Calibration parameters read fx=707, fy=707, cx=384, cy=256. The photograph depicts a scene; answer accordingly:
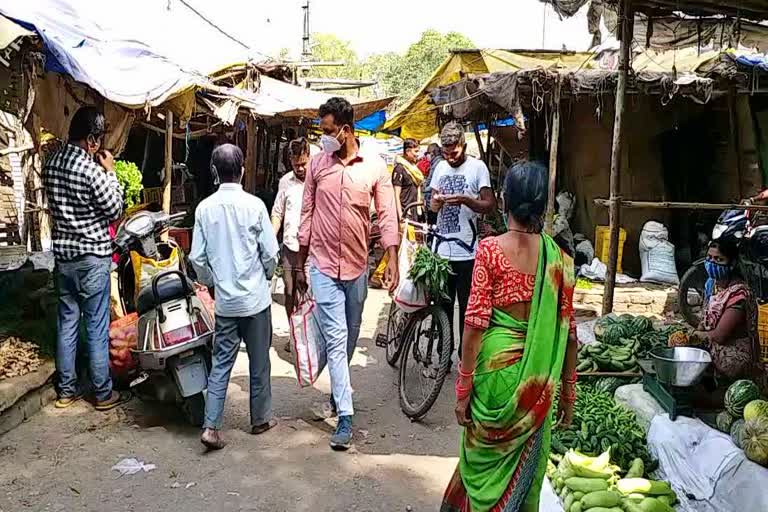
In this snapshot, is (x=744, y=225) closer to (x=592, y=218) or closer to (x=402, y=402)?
(x=402, y=402)

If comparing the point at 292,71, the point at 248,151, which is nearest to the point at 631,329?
the point at 248,151

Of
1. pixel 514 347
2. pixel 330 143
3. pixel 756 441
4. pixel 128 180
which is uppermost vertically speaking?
pixel 330 143

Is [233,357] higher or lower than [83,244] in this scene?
lower

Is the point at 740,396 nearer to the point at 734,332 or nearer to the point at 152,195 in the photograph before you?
the point at 734,332

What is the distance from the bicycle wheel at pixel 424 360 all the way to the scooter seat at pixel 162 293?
170 cm

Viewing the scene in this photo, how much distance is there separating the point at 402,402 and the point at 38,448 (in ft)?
8.14

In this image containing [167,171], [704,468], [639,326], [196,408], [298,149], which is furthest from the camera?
[167,171]

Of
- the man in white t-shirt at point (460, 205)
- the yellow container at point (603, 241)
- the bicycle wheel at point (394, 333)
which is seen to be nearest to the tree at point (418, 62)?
the yellow container at point (603, 241)

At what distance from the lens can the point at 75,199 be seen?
497 centimetres

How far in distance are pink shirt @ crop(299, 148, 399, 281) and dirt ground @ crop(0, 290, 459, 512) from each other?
46.2 inches

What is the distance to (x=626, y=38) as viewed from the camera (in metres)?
6.16

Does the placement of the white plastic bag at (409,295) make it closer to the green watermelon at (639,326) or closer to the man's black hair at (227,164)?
the man's black hair at (227,164)

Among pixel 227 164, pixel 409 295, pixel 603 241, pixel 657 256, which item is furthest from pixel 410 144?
pixel 227 164

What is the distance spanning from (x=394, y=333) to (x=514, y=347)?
3.43 meters
